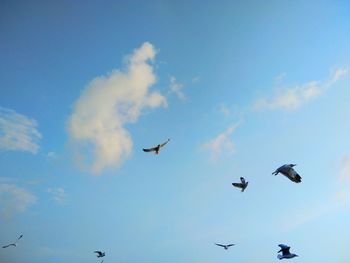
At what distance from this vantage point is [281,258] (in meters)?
29.7

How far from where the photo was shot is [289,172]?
23734mm

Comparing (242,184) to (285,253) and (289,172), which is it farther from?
(289,172)

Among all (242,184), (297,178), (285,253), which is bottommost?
(285,253)

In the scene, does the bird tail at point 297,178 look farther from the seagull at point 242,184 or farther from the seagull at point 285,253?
the seagull at point 242,184

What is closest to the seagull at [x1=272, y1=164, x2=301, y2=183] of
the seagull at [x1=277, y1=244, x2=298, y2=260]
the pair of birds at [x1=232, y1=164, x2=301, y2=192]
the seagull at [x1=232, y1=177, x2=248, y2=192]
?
the pair of birds at [x1=232, y1=164, x2=301, y2=192]

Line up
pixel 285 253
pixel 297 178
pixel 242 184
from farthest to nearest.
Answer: pixel 242 184, pixel 285 253, pixel 297 178

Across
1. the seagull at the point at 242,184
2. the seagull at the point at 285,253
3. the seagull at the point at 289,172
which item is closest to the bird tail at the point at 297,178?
the seagull at the point at 289,172

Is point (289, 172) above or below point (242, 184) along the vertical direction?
below

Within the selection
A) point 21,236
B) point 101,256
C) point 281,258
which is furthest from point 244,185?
point 21,236

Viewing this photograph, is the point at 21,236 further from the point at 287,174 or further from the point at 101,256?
the point at 287,174

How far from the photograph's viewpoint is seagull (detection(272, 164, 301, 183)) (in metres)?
23.2

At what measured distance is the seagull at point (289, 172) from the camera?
76.1 ft

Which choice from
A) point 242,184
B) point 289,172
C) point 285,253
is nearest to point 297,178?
point 289,172

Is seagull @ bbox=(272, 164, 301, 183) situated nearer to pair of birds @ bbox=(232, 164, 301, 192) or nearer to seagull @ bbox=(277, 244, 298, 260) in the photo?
pair of birds @ bbox=(232, 164, 301, 192)
